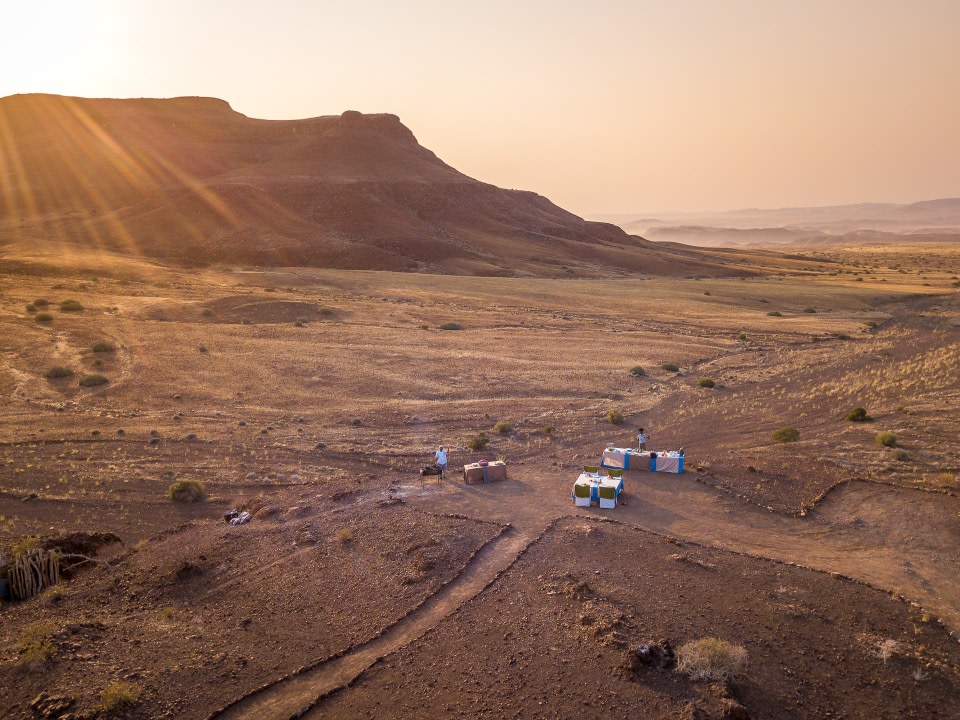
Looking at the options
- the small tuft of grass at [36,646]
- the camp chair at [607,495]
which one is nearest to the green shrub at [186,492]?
the small tuft of grass at [36,646]

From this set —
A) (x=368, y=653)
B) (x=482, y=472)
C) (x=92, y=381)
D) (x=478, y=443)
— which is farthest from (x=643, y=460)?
(x=92, y=381)

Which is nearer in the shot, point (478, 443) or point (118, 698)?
point (118, 698)

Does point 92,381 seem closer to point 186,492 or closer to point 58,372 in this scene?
point 58,372

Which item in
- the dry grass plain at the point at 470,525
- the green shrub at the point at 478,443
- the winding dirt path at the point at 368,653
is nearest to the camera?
the winding dirt path at the point at 368,653

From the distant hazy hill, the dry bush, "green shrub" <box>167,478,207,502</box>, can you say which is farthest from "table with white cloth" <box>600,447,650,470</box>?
the distant hazy hill

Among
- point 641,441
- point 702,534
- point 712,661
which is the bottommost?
point 702,534

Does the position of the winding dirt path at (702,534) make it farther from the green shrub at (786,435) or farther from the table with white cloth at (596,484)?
the green shrub at (786,435)

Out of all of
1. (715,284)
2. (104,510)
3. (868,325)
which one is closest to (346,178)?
(715,284)

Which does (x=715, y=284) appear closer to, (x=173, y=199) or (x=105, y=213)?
(x=173, y=199)
